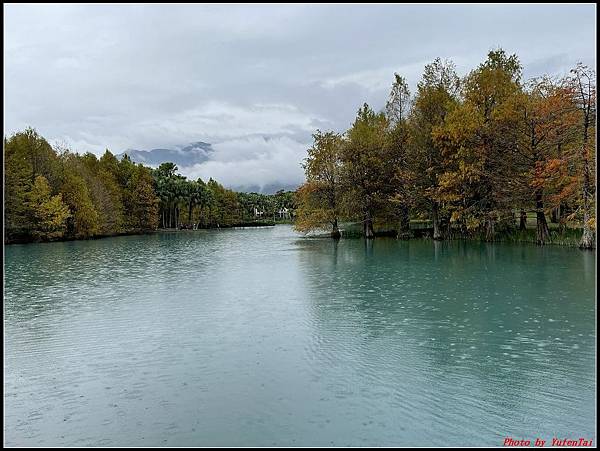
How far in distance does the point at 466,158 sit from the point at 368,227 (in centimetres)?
1164

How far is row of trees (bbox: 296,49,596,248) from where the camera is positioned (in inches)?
1029

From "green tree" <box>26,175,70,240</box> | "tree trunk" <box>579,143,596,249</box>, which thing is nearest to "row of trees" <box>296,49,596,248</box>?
"tree trunk" <box>579,143,596,249</box>

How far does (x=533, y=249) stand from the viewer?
87.2 ft

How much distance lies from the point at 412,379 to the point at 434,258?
17.6m

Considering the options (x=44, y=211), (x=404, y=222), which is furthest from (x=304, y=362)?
(x=44, y=211)

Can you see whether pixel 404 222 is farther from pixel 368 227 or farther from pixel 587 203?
pixel 587 203

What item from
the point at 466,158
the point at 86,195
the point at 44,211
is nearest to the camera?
the point at 466,158

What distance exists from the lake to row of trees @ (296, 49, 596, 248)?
12256 millimetres

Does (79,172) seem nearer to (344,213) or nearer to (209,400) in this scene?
(344,213)

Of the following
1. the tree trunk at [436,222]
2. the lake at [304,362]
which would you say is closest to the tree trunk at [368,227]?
the tree trunk at [436,222]

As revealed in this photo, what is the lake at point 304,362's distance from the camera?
5.74m

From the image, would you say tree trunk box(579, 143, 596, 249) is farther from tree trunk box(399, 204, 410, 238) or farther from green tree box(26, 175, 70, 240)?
green tree box(26, 175, 70, 240)

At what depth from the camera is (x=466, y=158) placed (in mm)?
32719

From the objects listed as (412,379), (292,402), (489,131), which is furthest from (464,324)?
(489,131)
